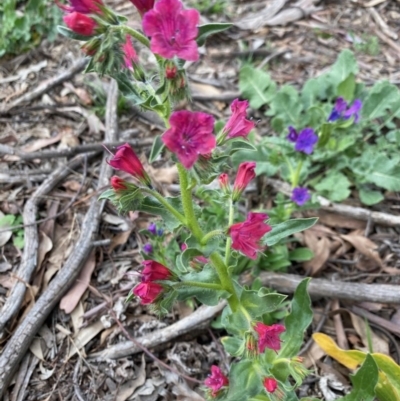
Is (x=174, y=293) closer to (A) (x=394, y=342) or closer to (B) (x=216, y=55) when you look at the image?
(A) (x=394, y=342)

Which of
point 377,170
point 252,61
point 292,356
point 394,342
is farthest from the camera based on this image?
point 252,61

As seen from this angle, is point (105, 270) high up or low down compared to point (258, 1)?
down

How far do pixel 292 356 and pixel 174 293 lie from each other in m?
0.89

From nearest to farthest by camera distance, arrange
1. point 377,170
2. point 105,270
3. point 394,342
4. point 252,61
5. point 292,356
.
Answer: point 292,356
point 394,342
point 105,270
point 377,170
point 252,61

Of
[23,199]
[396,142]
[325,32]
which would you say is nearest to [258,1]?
[325,32]

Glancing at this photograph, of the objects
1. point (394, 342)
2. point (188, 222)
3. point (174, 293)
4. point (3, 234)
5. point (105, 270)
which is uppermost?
point (188, 222)

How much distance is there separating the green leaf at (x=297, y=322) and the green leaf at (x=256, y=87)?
2.03 metres

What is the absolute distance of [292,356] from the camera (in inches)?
113

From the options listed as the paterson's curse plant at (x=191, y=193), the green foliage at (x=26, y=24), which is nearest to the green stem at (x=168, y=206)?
the paterson's curse plant at (x=191, y=193)

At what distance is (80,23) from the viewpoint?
1.98 metres

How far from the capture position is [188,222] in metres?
2.42

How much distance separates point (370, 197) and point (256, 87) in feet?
4.44

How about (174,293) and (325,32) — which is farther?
(325,32)

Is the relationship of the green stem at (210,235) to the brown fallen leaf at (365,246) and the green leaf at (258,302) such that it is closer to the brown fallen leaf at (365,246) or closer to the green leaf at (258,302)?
the green leaf at (258,302)
